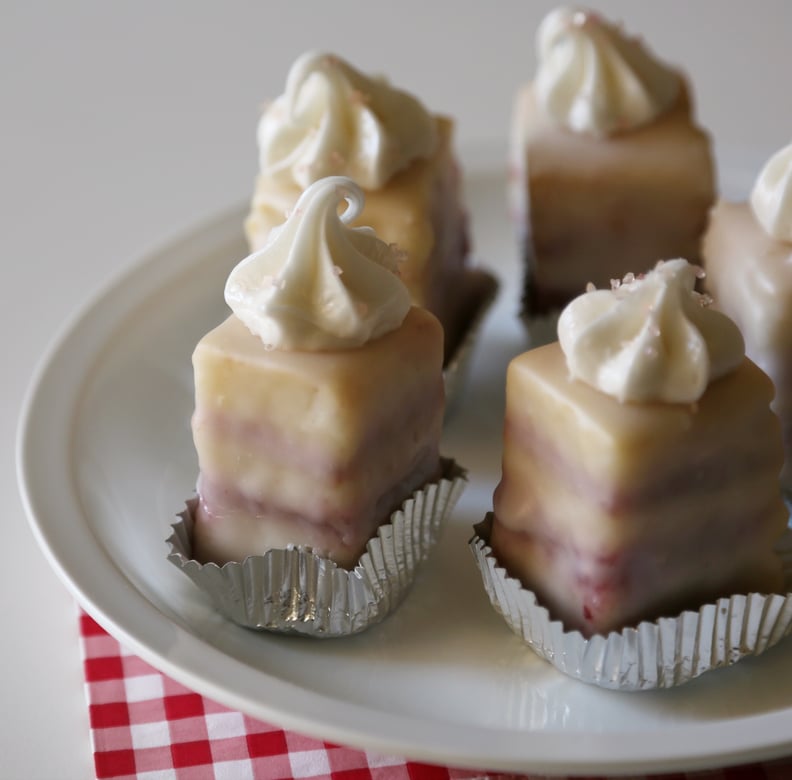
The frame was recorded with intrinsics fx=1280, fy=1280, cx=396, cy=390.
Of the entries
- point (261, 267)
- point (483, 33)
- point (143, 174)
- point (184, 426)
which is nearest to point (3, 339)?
point (184, 426)

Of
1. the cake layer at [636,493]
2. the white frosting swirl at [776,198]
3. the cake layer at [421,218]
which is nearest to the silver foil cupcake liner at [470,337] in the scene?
the cake layer at [421,218]

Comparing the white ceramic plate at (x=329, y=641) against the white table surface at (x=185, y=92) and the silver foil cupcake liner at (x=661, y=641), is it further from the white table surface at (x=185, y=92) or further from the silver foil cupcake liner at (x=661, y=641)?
the white table surface at (x=185, y=92)

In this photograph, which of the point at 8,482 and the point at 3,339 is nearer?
the point at 8,482

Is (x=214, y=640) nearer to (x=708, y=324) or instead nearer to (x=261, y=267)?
(x=261, y=267)

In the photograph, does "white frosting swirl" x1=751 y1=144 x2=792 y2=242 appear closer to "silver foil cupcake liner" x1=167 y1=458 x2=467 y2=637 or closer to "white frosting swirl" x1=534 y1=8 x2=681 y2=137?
"white frosting swirl" x1=534 y1=8 x2=681 y2=137

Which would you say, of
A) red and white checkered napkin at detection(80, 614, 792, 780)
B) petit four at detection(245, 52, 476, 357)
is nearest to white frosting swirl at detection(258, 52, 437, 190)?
petit four at detection(245, 52, 476, 357)
